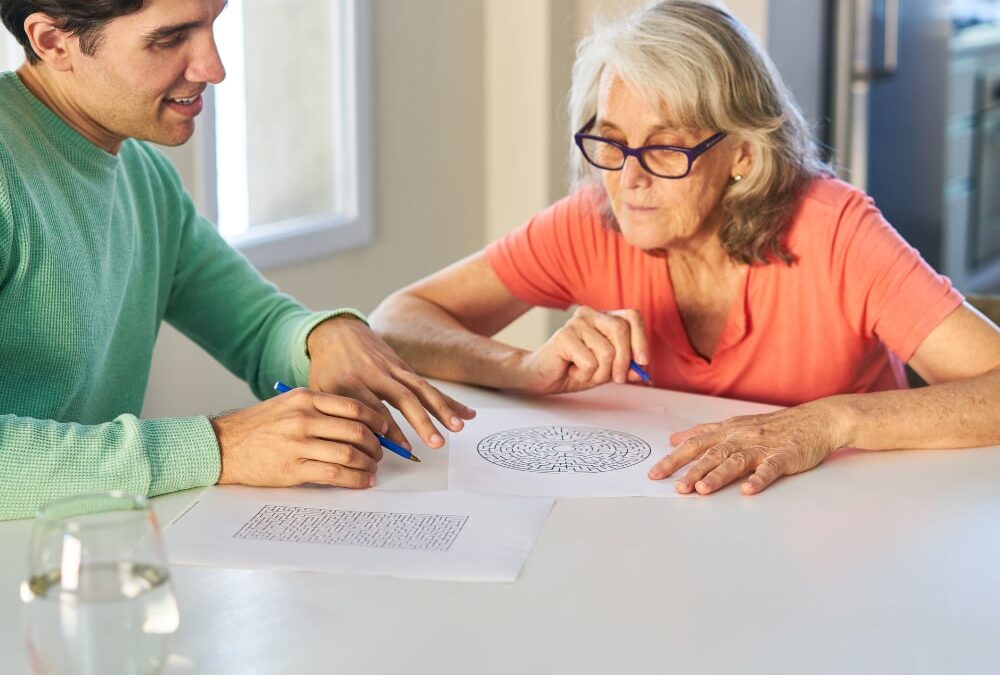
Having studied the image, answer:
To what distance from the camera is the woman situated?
1623 mm

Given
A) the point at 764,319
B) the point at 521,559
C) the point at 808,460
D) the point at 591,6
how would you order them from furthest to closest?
the point at 591,6 < the point at 764,319 < the point at 808,460 < the point at 521,559

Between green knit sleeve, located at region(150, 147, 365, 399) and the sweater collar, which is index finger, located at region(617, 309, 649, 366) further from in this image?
the sweater collar

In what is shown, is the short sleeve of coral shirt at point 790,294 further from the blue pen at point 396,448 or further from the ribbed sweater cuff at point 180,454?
the ribbed sweater cuff at point 180,454

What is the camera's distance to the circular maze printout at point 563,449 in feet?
4.47

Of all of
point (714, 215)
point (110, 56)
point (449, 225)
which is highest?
point (110, 56)

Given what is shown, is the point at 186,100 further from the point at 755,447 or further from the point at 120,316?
the point at 755,447

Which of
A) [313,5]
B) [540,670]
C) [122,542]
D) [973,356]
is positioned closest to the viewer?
[122,542]

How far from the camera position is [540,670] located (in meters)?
0.90

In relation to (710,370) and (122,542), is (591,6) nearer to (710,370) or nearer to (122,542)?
(710,370)

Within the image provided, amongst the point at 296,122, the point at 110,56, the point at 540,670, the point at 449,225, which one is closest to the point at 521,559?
the point at 540,670

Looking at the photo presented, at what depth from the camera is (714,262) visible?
1.83 metres

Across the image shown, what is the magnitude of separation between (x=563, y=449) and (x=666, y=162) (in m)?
0.49

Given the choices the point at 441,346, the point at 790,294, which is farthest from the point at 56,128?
the point at 790,294

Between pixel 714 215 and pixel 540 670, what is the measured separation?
1.04 m
